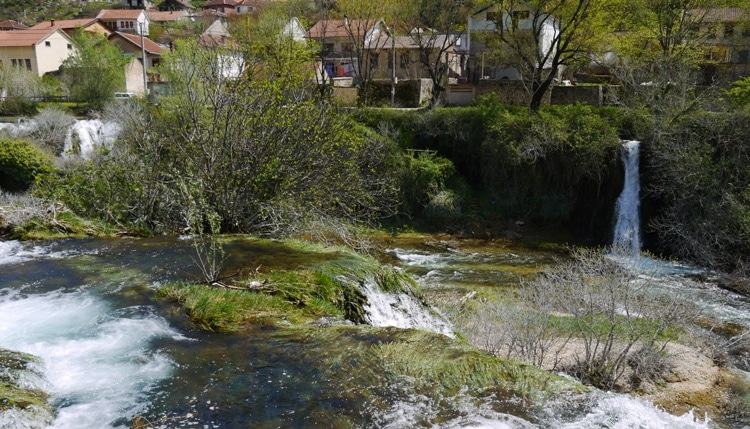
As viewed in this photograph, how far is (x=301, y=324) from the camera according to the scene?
372 inches

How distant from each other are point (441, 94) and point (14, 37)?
144 ft

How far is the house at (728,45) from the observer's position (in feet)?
113

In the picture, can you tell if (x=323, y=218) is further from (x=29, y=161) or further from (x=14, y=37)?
(x=14, y=37)

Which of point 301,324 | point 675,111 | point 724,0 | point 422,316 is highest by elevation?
point 724,0

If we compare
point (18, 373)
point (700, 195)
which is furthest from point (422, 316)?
point (700, 195)

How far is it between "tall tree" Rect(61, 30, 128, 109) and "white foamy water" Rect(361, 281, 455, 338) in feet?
116

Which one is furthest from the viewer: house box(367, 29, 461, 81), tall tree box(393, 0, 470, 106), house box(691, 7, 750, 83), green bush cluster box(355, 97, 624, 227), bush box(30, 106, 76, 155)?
house box(367, 29, 461, 81)

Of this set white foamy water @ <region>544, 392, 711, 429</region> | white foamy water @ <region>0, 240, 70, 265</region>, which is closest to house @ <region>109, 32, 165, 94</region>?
white foamy water @ <region>0, 240, 70, 265</region>

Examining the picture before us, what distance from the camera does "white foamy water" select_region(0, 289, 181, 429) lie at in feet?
22.2

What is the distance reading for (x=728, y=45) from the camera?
122 feet

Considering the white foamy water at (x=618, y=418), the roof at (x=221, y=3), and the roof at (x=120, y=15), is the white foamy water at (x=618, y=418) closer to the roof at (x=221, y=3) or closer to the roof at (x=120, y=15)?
the roof at (x=120, y=15)

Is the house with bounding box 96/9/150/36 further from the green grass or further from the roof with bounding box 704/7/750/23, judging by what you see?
the green grass

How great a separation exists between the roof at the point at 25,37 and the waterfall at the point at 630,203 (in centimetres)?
5371

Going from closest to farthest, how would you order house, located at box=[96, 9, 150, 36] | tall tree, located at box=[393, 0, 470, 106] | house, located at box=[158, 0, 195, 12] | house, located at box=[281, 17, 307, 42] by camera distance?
tall tree, located at box=[393, 0, 470, 106], house, located at box=[281, 17, 307, 42], house, located at box=[96, 9, 150, 36], house, located at box=[158, 0, 195, 12]
